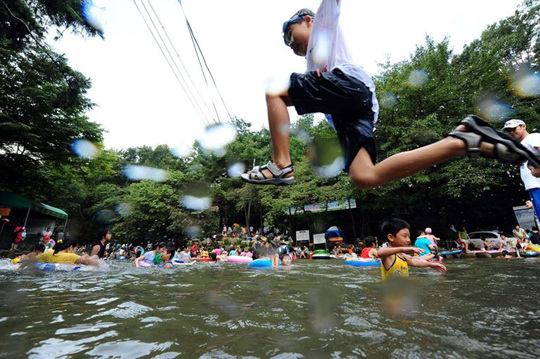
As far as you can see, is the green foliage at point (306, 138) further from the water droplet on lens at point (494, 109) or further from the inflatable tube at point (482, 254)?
the inflatable tube at point (482, 254)

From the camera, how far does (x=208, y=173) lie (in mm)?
28422

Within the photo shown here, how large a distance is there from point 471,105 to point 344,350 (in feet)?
62.5

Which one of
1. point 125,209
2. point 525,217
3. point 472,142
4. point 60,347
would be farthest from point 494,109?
point 125,209

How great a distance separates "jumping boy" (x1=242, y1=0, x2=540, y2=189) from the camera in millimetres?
1801

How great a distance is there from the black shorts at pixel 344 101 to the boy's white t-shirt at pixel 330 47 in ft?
0.33

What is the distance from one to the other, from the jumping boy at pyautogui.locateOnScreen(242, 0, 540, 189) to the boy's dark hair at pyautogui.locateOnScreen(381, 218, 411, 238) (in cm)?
216

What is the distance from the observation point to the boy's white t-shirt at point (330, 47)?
6.66ft

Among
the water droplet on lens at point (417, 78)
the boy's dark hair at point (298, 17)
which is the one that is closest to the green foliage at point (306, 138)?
the water droplet on lens at point (417, 78)

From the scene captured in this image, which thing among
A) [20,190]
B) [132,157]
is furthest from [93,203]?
[20,190]

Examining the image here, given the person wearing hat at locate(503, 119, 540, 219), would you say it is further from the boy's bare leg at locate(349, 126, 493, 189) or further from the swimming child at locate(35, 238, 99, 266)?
the swimming child at locate(35, 238, 99, 266)

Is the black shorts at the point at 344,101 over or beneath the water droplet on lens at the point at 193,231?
beneath

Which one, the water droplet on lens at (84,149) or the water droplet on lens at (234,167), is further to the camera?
the water droplet on lens at (234,167)

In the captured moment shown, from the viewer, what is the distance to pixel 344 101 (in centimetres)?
196

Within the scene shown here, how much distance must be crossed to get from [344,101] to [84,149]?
18.0 metres
